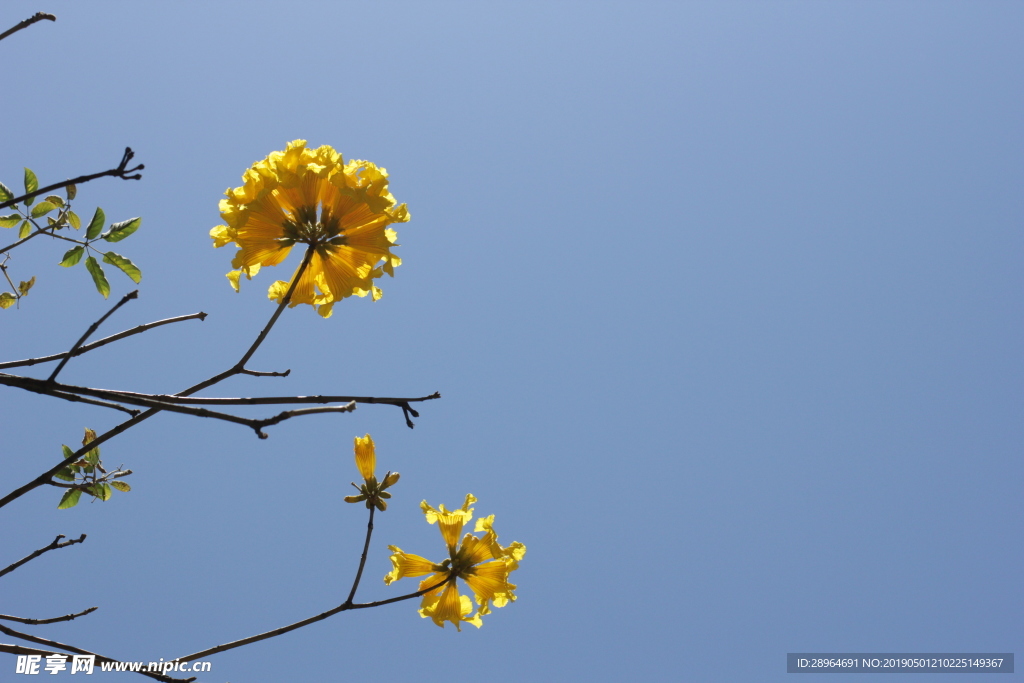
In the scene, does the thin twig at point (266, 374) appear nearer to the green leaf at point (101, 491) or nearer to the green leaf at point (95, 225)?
the green leaf at point (95, 225)

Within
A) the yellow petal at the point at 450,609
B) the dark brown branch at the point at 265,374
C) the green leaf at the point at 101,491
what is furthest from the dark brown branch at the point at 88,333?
the yellow petal at the point at 450,609

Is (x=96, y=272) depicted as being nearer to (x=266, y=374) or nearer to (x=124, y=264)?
(x=124, y=264)

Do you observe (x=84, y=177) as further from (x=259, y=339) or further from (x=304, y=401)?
(x=304, y=401)

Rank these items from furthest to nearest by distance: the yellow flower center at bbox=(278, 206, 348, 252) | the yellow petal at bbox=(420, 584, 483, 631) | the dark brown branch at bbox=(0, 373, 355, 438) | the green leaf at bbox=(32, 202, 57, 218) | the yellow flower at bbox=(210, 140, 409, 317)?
the yellow petal at bbox=(420, 584, 483, 631)
the green leaf at bbox=(32, 202, 57, 218)
the yellow flower center at bbox=(278, 206, 348, 252)
the yellow flower at bbox=(210, 140, 409, 317)
the dark brown branch at bbox=(0, 373, 355, 438)

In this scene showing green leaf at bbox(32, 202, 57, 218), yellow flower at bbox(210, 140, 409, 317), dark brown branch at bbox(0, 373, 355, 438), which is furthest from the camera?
green leaf at bbox(32, 202, 57, 218)

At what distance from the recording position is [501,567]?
357 centimetres

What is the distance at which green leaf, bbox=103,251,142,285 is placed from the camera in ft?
9.86

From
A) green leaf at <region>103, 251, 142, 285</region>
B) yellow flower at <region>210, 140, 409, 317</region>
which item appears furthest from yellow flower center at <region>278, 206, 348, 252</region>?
green leaf at <region>103, 251, 142, 285</region>

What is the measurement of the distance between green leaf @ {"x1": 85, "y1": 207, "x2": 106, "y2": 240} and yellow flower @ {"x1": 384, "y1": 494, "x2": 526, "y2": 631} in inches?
87.1

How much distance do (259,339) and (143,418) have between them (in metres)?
0.50

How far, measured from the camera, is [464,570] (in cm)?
362

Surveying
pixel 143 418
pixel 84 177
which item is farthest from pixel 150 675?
pixel 84 177

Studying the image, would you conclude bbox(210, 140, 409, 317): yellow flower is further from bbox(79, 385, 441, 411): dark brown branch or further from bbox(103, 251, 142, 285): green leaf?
bbox(79, 385, 441, 411): dark brown branch

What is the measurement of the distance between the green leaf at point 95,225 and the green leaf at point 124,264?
11 cm
